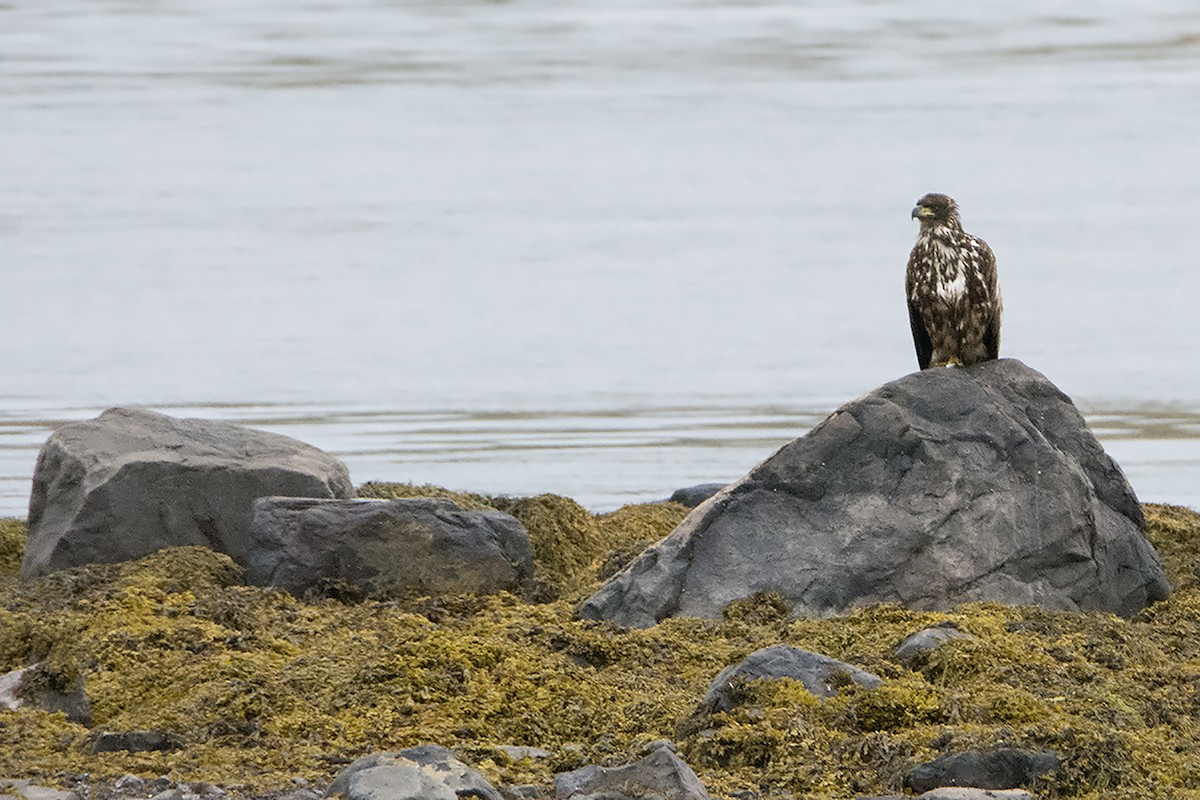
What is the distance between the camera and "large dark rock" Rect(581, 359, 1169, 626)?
23.4ft

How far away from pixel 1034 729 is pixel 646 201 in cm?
1210

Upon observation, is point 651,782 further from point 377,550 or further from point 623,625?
point 377,550

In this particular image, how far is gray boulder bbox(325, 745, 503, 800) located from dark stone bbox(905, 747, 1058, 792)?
3.31 ft

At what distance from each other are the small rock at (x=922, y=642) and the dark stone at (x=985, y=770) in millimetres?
973

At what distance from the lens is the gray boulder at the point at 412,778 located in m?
4.64

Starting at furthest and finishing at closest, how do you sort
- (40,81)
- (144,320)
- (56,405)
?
(40,81), (144,320), (56,405)

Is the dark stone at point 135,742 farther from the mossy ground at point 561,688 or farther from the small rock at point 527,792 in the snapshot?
the small rock at point 527,792

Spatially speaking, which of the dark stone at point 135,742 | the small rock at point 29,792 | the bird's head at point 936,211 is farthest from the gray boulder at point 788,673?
the bird's head at point 936,211

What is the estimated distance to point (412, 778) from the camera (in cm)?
470

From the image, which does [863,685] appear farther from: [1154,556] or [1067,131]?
[1067,131]

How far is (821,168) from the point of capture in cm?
1836

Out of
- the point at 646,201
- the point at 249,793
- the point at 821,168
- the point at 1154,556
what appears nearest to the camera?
the point at 249,793

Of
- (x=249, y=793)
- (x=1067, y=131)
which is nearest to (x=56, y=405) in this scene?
(x=249, y=793)

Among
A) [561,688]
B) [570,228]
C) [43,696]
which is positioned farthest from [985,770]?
[570,228]
